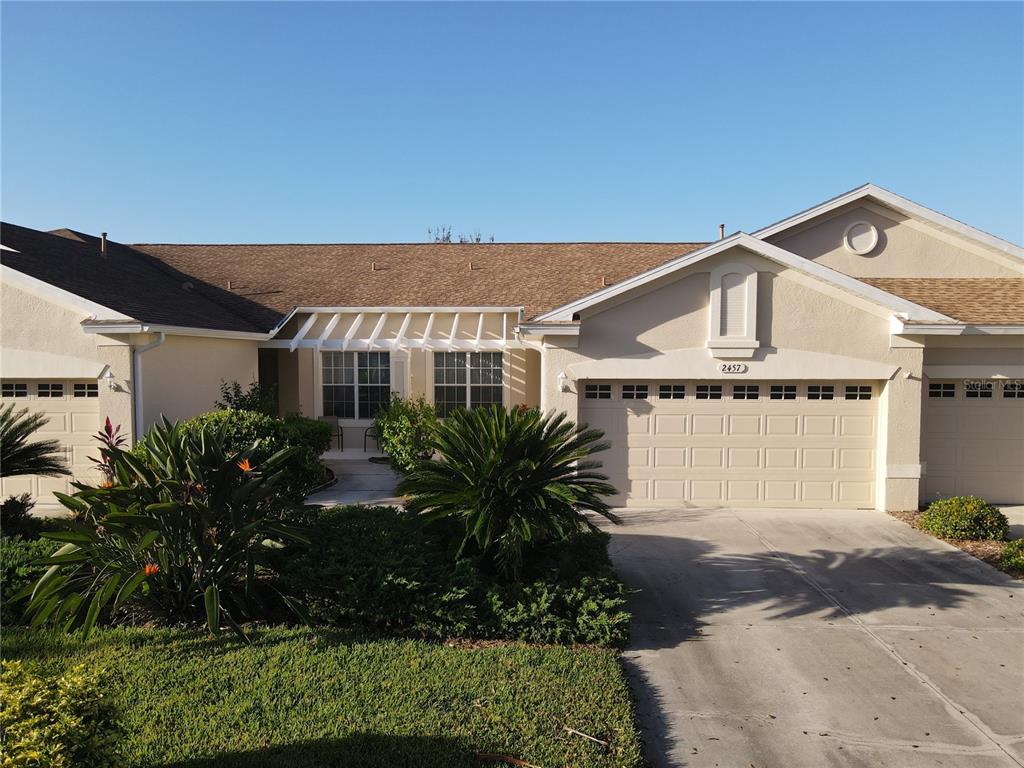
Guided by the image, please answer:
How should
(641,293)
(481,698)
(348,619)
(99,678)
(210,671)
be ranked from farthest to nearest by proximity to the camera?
(641,293) < (348,619) < (210,671) < (481,698) < (99,678)

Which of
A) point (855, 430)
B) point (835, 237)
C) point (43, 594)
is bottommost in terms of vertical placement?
point (43, 594)

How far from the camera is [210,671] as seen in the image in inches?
242

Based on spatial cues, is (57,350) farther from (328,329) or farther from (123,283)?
(328,329)

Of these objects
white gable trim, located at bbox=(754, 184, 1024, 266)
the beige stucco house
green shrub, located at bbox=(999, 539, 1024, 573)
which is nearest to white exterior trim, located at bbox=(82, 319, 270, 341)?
the beige stucco house

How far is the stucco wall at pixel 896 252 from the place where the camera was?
49.3 feet

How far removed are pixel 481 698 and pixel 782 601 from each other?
4740 mm

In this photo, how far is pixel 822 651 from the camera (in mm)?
7125

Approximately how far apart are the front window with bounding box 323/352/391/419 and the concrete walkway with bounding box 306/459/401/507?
222cm

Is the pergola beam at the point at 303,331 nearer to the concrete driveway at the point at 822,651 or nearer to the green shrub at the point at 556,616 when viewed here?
the concrete driveway at the point at 822,651

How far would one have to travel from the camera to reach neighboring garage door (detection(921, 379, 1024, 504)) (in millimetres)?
13648

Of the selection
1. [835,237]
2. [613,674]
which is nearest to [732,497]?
[835,237]

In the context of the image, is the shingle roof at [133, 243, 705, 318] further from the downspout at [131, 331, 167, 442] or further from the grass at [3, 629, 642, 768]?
the grass at [3, 629, 642, 768]

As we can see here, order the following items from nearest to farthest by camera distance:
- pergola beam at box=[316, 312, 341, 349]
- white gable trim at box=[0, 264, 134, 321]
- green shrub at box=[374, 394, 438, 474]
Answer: white gable trim at box=[0, 264, 134, 321] → green shrub at box=[374, 394, 438, 474] → pergola beam at box=[316, 312, 341, 349]

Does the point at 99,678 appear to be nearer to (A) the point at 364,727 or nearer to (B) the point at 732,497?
(A) the point at 364,727
